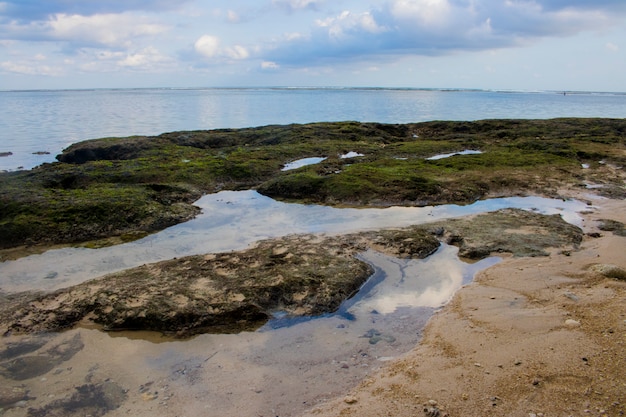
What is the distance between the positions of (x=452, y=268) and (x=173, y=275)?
668 centimetres

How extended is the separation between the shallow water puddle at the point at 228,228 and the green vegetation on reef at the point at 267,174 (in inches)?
36.3

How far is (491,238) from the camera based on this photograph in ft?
39.8

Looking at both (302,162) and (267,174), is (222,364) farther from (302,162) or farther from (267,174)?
(302,162)

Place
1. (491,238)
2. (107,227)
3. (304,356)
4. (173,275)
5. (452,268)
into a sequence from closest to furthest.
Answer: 1. (304,356)
2. (173,275)
3. (452,268)
4. (491,238)
5. (107,227)

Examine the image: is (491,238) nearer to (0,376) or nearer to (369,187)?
(369,187)

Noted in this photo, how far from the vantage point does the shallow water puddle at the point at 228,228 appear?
425 inches

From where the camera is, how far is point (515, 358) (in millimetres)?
6488

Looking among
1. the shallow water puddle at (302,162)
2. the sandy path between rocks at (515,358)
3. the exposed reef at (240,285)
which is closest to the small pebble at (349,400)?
the sandy path between rocks at (515,358)

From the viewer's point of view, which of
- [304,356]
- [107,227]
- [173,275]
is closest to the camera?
[304,356]

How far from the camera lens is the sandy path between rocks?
18.1ft

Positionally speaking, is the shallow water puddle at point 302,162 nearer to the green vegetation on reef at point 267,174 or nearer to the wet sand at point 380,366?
the green vegetation on reef at point 267,174

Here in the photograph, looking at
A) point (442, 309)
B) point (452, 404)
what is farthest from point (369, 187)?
point (452, 404)

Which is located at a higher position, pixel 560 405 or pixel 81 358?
pixel 560 405

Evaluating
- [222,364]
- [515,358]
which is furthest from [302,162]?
[515,358]
